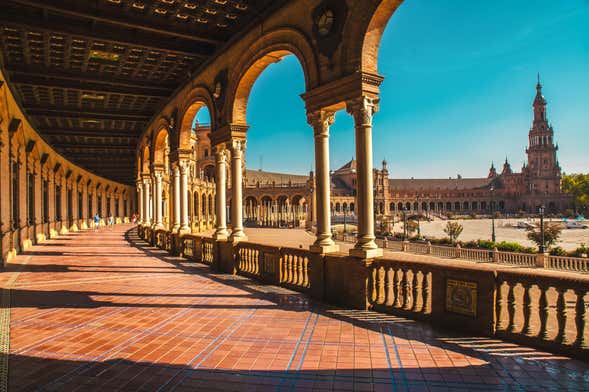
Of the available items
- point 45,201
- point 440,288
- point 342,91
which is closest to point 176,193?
point 342,91

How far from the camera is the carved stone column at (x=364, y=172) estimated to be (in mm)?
6762

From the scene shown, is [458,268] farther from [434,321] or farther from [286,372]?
[286,372]

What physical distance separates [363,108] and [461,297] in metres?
3.51

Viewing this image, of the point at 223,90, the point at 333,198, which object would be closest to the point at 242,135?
the point at 223,90

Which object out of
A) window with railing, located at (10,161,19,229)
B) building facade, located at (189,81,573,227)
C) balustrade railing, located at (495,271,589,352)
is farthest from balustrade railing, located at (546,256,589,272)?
building facade, located at (189,81,573,227)

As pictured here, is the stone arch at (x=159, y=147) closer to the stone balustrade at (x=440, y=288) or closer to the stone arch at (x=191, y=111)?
the stone arch at (x=191, y=111)

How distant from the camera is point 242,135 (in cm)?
1109

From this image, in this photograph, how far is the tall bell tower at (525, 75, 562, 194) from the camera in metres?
120

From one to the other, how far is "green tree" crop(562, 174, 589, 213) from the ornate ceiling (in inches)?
5096

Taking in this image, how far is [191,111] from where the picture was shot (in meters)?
14.6

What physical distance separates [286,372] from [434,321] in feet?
8.96

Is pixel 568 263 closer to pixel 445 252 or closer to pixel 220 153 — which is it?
pixel 445 252

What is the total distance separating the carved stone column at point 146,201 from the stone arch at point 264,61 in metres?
13.9

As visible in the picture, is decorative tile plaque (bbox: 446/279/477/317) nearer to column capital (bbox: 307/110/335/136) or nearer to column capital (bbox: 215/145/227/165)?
column capital (bbox: 307/110/335/136)
